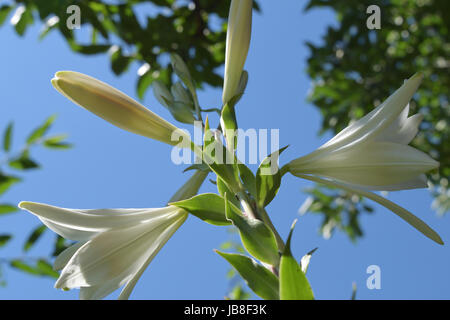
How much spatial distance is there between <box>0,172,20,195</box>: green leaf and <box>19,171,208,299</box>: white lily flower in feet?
4.91

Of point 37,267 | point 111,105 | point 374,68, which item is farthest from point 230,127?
point 374,68

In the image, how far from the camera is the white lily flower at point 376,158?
586 mm

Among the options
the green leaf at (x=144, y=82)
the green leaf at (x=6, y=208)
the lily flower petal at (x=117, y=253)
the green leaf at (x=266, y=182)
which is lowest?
the green leaf at (x=6, y=208)

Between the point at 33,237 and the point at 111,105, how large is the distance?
165cm

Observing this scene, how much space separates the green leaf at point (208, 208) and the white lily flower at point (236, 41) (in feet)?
0.79

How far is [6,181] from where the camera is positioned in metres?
1.94

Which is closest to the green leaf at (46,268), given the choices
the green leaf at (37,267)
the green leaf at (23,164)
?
the green leaf at (37,267)

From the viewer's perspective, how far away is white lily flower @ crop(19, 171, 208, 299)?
57 cm

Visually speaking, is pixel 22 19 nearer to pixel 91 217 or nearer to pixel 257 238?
pixel 91 217

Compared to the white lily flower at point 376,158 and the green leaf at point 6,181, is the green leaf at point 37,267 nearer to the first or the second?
the green leaf at point 6,181
